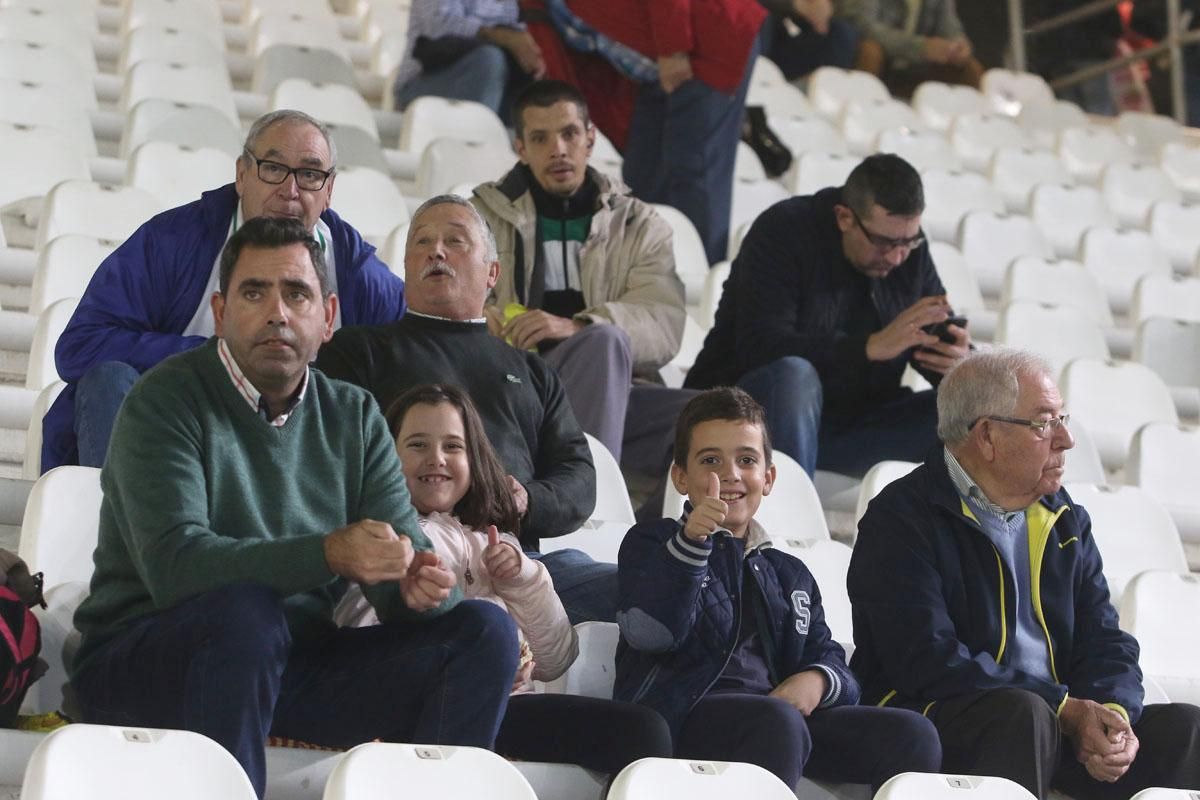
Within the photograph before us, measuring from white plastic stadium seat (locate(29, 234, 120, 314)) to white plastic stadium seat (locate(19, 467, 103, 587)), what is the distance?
4.05 feet

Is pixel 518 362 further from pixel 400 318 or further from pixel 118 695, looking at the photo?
pixel 118 695

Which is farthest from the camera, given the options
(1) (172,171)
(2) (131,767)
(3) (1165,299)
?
(3) (1165,299)

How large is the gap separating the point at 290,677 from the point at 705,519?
0.59 meters

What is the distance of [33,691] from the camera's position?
2.64 m

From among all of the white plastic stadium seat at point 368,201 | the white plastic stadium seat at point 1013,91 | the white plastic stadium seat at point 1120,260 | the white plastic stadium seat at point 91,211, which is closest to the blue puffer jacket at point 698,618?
the white plastic stadium seat at point 91,211

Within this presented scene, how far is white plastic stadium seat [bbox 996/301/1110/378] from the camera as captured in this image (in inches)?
205

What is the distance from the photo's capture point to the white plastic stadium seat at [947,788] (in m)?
2.43

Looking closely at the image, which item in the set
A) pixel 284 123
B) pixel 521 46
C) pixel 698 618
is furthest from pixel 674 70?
pixel 698 618

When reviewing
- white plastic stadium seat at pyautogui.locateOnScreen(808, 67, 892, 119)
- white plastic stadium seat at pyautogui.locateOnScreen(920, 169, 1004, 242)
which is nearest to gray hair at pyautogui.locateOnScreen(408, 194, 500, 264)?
white plastic stadium seat at pyautogui.locateOnScreen(920, 169, 1004, 242)

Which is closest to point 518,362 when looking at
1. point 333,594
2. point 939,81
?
point 333,594

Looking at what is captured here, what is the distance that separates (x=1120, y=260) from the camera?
631 cm

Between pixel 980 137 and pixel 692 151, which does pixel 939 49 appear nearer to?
pixel 980 137

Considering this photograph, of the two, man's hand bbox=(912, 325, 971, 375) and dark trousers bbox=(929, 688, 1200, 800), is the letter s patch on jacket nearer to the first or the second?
dark trousers bbox=(929, 688, 1200, 800)

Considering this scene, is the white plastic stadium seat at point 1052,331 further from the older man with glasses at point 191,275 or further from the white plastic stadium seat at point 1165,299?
the older man with glasses at point 191,275
